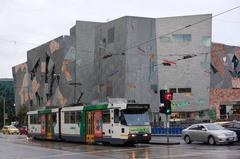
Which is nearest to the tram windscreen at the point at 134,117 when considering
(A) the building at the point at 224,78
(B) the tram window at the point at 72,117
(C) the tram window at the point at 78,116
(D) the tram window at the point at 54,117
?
(C) the tram window at the point at 78,116

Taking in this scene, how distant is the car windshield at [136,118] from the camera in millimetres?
29673

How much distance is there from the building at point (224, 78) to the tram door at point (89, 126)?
175 feet

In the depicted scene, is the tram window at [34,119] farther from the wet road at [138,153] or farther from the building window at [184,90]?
the building window at [184,90]

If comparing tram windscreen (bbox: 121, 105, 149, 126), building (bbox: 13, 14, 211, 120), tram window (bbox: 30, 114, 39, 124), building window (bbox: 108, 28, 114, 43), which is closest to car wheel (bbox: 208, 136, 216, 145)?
tram windscreen (bbox: 121, 105, 149, 126)

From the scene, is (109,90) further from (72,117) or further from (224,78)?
(72,117)

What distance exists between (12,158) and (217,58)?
70.4 m

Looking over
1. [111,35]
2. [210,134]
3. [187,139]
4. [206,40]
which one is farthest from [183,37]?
[210,134]

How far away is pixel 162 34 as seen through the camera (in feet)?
269

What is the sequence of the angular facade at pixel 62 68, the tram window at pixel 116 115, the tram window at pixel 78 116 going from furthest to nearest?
1. the angular facade at pixel 62 68
2. the tram window at pixel 78 116
3. the tram window at pixel 116 115

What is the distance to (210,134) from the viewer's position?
28797mm

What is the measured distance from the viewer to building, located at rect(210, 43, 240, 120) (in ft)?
280

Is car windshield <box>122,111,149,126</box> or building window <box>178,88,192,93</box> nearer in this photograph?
car windshield <box>122,111,149,126</box>

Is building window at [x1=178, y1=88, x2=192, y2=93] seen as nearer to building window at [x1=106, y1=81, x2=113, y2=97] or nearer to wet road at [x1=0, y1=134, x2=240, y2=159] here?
building window at [x1=106, y1=81, x2=113, y2=97]

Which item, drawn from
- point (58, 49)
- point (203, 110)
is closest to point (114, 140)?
point (203, 110)
